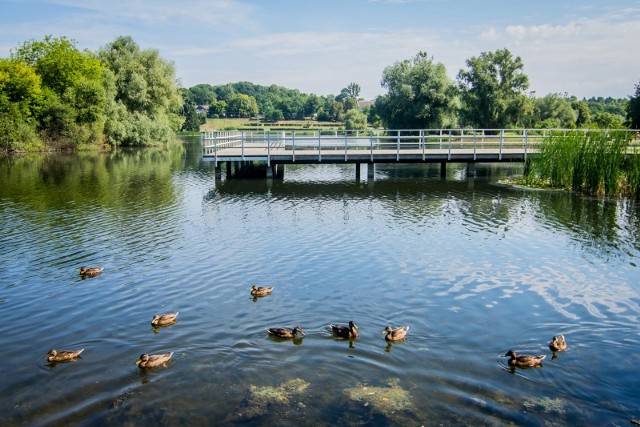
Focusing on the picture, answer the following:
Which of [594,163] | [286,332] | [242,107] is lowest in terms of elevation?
[286,332]

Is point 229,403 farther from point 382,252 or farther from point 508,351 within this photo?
point 382,252

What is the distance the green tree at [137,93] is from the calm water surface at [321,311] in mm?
46113

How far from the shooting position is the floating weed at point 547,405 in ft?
26.1

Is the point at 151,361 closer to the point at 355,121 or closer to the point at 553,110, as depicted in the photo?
the point at 553,110

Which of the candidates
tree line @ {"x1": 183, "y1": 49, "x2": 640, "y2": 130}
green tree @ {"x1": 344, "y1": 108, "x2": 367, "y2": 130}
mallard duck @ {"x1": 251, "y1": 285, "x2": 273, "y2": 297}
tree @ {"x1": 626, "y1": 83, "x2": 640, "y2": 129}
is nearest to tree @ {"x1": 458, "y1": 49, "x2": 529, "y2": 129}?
tree line @ {"x1": 183, "y1": 49, "x2": 640, "y2": 130}

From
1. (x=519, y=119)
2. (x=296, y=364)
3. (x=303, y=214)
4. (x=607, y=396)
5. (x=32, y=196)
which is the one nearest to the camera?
(x=607, y=396)

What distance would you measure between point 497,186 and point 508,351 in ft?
75.7

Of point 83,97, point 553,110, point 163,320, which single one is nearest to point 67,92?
point 83,97

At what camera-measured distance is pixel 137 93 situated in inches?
2687

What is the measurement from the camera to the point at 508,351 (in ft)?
31.8

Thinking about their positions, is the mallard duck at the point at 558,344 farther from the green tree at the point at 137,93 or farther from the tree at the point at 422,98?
the green tree at the point at 137,93

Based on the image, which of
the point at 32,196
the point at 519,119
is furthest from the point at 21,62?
the point at 519,119

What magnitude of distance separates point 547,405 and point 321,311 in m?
5.06

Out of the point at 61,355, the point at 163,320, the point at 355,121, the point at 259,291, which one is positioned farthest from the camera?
the point at 355,121
